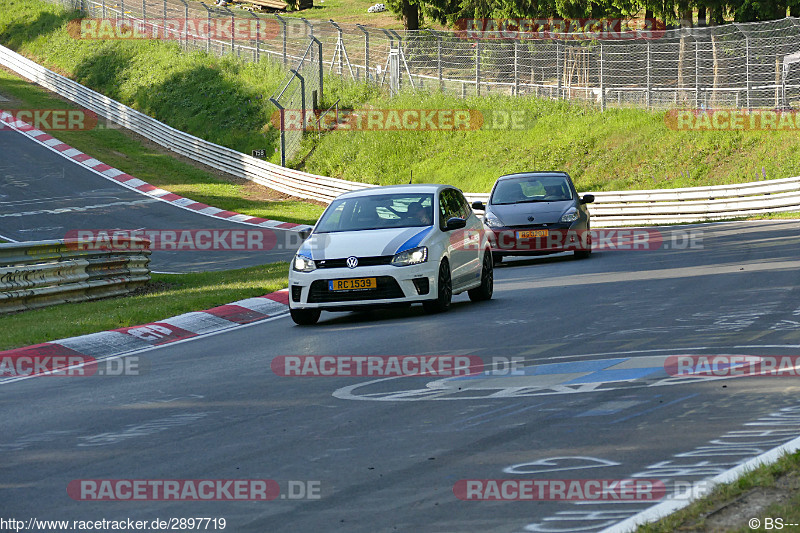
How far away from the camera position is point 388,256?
43.3 ft

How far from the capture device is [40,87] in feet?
186

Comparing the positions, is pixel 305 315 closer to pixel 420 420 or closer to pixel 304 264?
pixel 304 264

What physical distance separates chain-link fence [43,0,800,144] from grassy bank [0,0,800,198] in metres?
0.62

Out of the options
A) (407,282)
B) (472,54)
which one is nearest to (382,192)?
(407,282)

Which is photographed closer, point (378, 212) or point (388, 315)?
point (388, 315)

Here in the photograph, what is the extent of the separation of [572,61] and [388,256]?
26.6 meters

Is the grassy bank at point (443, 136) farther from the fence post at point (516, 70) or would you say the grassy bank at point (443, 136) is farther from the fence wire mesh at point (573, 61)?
the fence wire mesh at point (573, 61)

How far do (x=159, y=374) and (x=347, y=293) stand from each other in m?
3.30
